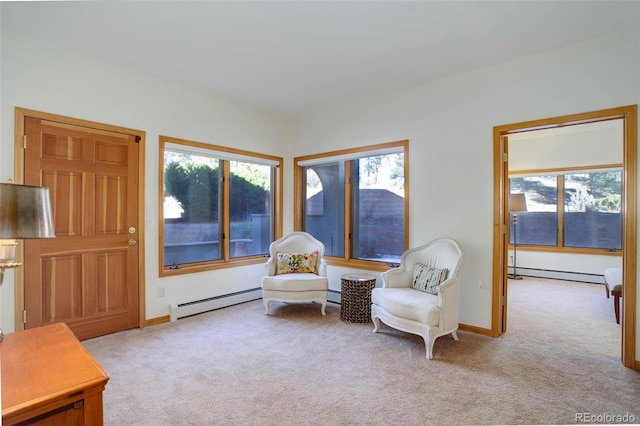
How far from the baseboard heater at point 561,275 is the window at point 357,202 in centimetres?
409

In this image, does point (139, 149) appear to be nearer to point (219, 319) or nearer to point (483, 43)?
point (219, 319)

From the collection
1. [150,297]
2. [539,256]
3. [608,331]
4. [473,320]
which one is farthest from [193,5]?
[539,256]

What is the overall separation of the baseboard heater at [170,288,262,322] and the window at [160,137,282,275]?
413 mm

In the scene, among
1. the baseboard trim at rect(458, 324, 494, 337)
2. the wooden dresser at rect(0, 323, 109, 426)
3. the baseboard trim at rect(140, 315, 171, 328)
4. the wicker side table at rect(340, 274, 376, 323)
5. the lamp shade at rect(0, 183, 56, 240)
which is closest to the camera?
the wooden dresser at rect(0, 323, 109, 426)

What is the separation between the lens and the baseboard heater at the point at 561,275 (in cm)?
586

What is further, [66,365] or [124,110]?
[124,110]

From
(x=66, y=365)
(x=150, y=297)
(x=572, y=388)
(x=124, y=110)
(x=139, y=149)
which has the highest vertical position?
(x=124, y=110)

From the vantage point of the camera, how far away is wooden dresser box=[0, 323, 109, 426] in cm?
110

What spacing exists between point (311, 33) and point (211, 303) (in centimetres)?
333

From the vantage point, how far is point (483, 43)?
2.93 meters

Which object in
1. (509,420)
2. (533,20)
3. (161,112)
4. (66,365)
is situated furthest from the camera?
(161,112)

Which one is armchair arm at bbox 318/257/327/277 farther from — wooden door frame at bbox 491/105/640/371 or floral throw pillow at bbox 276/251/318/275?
wooden door frame at bbox 491/105/640/371

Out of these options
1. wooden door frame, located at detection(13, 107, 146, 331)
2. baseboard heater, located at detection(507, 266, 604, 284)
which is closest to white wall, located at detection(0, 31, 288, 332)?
wooden door frame, located at detection(13, 107, 146, 331)

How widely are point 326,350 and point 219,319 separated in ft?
4.96
